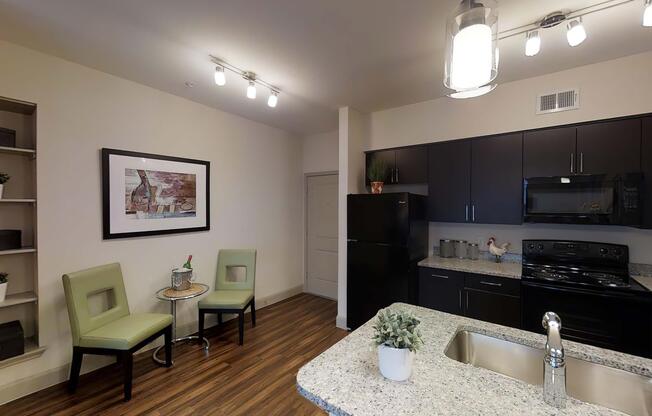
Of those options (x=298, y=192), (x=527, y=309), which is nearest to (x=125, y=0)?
(x=298, y=192)

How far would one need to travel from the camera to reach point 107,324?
2.44m

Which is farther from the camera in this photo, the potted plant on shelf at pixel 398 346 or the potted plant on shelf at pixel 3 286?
the potted plant on shelf at pixel 3 286

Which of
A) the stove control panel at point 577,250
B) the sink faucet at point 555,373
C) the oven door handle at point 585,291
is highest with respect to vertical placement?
the stove control panel at point 577,250

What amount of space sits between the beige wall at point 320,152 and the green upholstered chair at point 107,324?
307 centimetres

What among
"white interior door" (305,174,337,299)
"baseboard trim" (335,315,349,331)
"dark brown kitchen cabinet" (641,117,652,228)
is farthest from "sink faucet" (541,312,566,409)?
"white interior door" (305,174,337,299)

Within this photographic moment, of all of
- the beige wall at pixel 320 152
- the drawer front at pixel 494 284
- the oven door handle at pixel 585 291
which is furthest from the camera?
the beige wall at pixel 320 152

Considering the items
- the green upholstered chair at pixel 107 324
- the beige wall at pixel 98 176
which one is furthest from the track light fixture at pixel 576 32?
the green upholstered chair at pixel 107 324

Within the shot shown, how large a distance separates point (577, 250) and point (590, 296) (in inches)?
21.9

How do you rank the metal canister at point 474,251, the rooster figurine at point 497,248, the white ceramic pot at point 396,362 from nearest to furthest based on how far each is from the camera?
the white ceramic pot at point 396,362 → the rooster figurine at point 497,248 → the metal canister at point 474,251

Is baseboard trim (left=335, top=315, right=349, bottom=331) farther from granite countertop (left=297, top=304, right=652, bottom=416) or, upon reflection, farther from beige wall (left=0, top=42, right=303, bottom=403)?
granite countertop (left=297, top=304, right=652, bottom=416)

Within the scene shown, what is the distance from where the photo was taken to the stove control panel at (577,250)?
246 centimetres

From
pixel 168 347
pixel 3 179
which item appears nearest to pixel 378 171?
pixel 168 347

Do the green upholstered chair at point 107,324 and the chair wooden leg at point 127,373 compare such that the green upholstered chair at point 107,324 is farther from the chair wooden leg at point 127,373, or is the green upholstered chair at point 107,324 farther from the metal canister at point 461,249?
the metal canister at point 461,249

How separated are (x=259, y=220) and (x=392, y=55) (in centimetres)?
284
